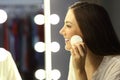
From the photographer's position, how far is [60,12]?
953 millimetres

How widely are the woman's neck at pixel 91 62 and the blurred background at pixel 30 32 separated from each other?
0.12 m

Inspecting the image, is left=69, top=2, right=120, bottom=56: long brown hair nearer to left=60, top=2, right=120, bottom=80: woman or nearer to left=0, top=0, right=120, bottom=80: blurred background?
left=60, top=2, right=120, bottom=80: woman

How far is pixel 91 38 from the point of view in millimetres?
836

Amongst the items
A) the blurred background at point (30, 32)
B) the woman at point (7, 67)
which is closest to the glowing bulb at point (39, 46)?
the blurred background at point (30, 32)

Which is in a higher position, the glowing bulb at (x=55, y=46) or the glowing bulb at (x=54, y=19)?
the glowing bulb at (x=54, y=19)

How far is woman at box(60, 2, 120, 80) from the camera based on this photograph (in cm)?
82

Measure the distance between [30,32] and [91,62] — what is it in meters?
0.26

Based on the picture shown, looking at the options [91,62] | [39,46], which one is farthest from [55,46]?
[91,62]

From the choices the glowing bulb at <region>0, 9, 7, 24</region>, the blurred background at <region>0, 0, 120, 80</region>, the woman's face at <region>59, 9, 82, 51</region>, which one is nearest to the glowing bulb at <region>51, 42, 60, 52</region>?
the blurred background at <region>0, 0, 120, 80</region>

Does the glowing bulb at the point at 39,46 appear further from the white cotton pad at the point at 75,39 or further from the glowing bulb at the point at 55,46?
the white cotton pad at the point at 75,39

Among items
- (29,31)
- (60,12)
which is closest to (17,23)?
(29,31)

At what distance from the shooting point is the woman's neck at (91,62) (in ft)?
2.83

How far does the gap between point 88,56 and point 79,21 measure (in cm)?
13

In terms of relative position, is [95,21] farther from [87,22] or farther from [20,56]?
[20,56]
